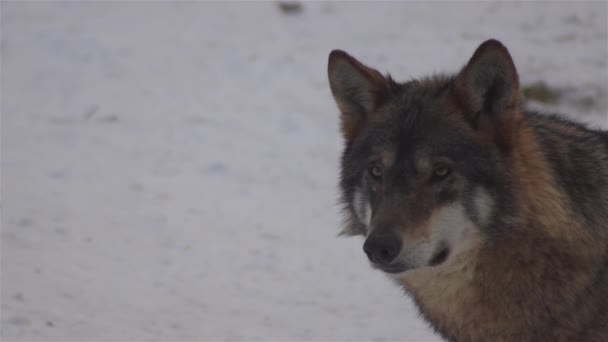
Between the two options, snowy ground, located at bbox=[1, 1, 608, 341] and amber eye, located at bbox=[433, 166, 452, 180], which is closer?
amber eye, located at bbox=[433, 166, 452, 180]

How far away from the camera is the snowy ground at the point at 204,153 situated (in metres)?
5.77

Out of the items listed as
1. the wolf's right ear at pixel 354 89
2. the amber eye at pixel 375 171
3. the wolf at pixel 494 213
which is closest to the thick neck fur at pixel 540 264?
the wolf at pixel 494 213

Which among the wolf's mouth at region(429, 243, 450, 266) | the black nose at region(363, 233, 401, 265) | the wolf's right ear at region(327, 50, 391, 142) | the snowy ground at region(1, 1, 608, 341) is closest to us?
the black nose at region(363, 233, 401, 265)

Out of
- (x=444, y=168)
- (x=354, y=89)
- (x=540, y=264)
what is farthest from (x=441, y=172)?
(x=354, y=89)

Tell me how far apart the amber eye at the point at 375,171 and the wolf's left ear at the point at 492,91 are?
0.48m

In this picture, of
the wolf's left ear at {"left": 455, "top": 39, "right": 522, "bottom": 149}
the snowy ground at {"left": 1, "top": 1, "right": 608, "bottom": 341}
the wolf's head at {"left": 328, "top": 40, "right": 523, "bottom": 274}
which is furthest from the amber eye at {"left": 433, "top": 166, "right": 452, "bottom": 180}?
the snowy ground at {"left": 1, "top": 1, "right": 608, "bottom": 341}

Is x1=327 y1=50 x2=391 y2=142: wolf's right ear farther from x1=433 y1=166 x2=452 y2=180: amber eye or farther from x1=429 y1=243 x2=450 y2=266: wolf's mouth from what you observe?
x1=429 y1=243 x2=450 y2=266: wolf's mouth

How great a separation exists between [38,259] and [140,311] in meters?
1.09

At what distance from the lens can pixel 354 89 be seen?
427cm

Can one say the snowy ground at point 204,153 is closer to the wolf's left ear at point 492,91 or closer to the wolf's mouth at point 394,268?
the wolf's mouth at point 394,268

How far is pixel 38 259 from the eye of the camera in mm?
6172

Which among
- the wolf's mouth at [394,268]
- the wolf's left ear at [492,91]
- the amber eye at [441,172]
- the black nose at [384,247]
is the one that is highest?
the wolf's left ear at [492,91]

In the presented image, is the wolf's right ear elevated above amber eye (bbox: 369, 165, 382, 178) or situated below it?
above

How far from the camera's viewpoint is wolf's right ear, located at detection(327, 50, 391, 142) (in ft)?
13.6
